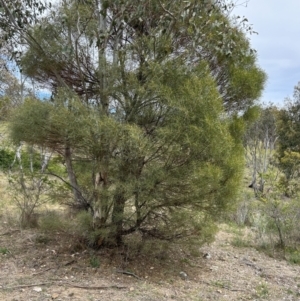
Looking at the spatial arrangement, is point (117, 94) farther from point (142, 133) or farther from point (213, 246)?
point (213, 246)

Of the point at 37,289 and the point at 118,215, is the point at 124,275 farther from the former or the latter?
the point at 37,289

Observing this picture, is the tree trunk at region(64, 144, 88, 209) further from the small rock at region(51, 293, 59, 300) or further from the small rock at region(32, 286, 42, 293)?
the small rock at region(51, 293, 59, 300)

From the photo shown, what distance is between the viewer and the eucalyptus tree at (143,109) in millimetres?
4242

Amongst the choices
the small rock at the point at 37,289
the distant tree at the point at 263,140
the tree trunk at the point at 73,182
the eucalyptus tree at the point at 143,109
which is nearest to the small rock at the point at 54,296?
the small rock at the point at 37,289

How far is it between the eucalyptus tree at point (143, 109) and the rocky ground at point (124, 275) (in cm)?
49

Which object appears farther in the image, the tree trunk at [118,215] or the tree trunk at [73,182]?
the tree trunk at [73,182]

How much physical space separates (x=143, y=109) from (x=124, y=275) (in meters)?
2.22

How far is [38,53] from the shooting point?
5.18 meters

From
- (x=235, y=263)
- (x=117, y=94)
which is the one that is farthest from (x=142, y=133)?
(x=235, y=263)

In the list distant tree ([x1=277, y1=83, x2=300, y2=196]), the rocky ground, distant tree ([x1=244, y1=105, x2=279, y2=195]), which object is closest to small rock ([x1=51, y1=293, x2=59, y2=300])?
the rocky ground

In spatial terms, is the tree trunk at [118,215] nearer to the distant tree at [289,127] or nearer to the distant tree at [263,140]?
the distant tree at [289,127]

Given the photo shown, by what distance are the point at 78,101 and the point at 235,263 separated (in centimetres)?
380

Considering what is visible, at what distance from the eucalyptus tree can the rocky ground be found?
0.49 metres

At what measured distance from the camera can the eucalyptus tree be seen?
4.24 meters
